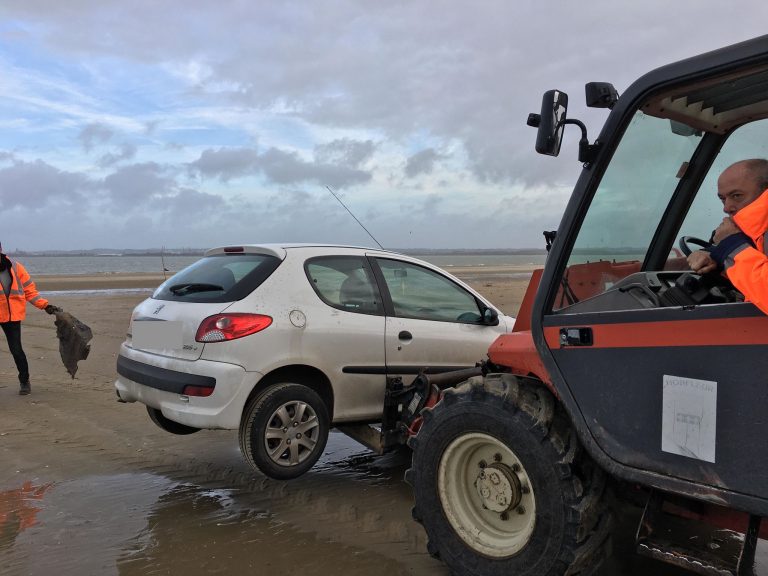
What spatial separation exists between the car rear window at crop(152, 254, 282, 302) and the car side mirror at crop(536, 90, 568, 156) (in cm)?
250

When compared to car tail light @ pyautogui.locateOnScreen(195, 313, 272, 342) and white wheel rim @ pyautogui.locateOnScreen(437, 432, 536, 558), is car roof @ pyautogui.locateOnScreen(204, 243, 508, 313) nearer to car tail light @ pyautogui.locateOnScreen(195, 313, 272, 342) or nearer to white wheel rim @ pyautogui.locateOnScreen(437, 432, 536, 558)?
car tail light @ pyautogui.locateOnScreen(195, 313, 272, 342)

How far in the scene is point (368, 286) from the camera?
4.96 m

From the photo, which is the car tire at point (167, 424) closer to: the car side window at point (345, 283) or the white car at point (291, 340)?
the white car at point (291, 340)

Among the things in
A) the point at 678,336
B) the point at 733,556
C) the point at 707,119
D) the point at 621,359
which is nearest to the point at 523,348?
the point at 621,359

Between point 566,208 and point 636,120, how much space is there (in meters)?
0.50

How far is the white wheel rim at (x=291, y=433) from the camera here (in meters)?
4.21

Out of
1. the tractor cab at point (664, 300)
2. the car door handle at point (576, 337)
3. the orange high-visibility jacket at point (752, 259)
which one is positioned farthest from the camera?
the car door handle at point (576, 337)

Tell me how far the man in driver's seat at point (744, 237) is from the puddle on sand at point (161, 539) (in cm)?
227

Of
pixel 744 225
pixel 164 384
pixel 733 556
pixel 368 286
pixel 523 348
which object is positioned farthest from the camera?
pixel 368 286

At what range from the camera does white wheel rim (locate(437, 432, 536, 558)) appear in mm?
2982

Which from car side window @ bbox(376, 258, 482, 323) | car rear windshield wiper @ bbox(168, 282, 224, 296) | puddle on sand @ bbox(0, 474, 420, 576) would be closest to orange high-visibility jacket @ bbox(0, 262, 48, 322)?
car rear windshield wiper @ bbox(168, 282, 224, 296)

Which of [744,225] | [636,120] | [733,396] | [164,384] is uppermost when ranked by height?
[636,120]

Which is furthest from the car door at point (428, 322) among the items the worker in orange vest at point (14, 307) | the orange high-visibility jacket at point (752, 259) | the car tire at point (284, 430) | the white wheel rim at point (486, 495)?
the worker in orange vest at point (14, 307)

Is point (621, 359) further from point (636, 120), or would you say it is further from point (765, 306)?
point (636, 120)
